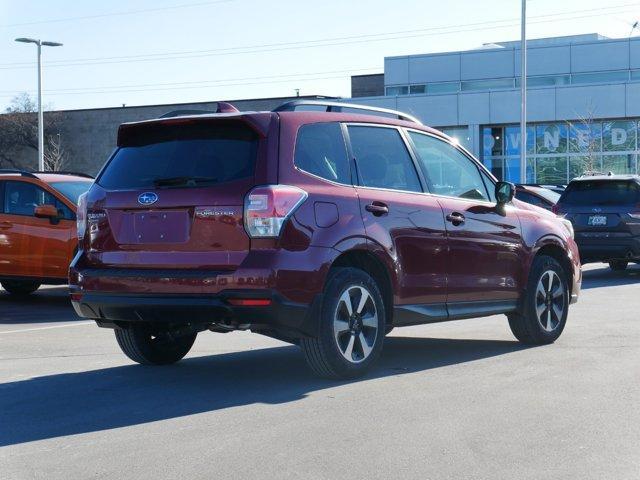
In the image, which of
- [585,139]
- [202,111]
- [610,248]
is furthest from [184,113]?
[585,139]

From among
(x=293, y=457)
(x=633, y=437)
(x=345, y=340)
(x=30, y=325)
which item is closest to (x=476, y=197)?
(x=345, y=340)

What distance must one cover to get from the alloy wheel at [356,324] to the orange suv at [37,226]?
6750 mm

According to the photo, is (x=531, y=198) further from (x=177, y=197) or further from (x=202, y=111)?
(x=177, y=197)

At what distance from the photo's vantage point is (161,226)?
723cm

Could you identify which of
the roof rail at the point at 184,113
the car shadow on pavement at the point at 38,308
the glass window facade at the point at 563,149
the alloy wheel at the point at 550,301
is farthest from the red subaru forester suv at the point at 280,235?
the glass window facade at the point at 563,149

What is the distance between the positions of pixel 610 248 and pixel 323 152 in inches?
443

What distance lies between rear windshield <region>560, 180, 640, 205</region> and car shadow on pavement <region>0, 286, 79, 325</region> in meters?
8.49

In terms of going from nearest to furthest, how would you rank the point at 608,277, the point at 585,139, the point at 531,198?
1. the point at 608,277
2. the point at 531,198
3. the point at 585,139

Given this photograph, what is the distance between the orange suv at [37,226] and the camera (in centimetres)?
1388

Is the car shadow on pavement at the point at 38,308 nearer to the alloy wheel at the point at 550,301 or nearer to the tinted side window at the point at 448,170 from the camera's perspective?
the tinted side window at the point at 448,170

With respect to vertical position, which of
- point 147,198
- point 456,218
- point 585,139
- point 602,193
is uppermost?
point 585,139

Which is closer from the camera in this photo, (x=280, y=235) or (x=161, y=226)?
(x=280, y=235)

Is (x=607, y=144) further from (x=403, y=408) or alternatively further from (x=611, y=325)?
(x=403, y=408)

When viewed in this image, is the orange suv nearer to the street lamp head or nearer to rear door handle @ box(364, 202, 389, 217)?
rear door handle @ box(364, 202, 389, 217)
